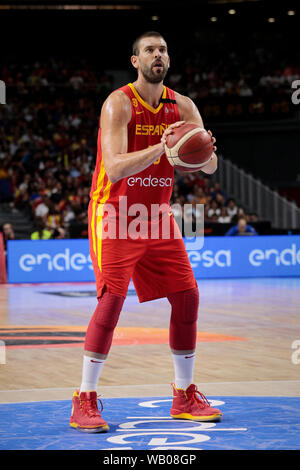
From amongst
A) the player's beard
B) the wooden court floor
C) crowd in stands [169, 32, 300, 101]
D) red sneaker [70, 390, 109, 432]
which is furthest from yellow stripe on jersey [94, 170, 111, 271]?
crowd in stands [169, 32, 300, 101]

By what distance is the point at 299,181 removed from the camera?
26.7 meters

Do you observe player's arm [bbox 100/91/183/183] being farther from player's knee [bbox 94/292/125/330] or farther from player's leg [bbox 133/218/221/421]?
player's knee [bbox 94/292/125/330]

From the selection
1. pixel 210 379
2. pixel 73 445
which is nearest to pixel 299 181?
pixel 210 379

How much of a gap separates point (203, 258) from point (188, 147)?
12.5 m

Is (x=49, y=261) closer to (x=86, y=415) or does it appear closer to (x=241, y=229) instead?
(x=241, y=229)

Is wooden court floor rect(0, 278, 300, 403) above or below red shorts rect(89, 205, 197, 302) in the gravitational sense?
below

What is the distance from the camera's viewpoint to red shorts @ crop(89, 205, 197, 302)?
4.50m

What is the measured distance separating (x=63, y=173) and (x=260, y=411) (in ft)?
61.5

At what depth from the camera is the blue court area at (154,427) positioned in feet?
12.6

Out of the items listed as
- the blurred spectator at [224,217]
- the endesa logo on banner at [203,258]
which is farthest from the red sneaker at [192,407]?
the blurred spectator at [224,217]

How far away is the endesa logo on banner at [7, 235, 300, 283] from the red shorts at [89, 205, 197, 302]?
11.5 meters

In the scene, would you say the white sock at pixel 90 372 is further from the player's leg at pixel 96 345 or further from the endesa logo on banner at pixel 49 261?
the endesa logo on banner at pixel 49 261

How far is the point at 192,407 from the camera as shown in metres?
4.62

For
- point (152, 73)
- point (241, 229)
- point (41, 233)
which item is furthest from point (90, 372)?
point (41, 233)
